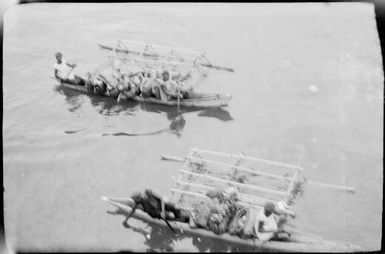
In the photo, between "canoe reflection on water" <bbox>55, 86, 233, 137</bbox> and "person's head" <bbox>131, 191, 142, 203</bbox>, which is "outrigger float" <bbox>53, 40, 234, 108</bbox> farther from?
"person's head" <bbox>131, 191, 142, 203</bbox>

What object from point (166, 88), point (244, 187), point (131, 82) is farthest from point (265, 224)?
point (131, 82)

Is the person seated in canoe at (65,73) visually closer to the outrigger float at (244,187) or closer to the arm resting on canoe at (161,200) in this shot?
the outrigger float at (244,187)

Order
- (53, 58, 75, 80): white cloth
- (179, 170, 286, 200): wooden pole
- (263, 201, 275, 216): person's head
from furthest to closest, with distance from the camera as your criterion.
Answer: (53, 58, 75, 80): white cloth, (179, 170, 286, 200): wooden pole, (263, 201, 275, 216): person's head

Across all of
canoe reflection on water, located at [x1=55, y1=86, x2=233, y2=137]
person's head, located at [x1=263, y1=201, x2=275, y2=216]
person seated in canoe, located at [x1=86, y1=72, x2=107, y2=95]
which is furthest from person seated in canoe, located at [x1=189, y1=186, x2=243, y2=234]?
person seated in canoe, located at [x1=86, y1=72, x2=107, y2=95]

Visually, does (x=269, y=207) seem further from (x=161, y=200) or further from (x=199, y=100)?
(x=199, y=100)

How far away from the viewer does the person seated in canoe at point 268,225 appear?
19.5 ft

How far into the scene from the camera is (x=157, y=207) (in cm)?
643

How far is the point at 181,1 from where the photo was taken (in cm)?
563

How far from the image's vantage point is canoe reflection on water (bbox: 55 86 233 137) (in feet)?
29.5

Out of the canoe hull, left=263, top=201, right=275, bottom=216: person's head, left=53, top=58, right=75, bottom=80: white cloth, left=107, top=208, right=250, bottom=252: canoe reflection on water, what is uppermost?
left=53, top=58, right=75, bottom=80: white cloth

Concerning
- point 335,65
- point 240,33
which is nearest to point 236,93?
point 240,33

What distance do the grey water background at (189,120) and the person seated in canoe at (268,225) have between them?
21.9 inches

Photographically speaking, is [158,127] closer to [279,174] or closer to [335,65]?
[279,174]

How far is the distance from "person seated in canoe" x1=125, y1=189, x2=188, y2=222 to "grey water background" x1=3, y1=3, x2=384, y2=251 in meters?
0.38
